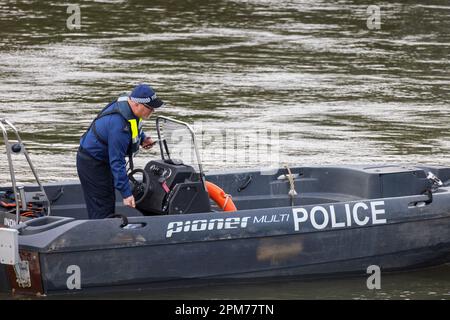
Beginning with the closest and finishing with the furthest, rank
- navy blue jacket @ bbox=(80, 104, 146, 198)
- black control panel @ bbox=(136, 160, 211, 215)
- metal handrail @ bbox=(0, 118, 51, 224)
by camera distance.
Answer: metal handrail @ bbox=(0, 118, 51, 224), navy blue jacket @ bbox=(80, 104, 146, 198), black control panel @ bbox=(136, 160, 211, 215)

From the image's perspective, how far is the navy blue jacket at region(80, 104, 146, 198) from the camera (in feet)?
33.3

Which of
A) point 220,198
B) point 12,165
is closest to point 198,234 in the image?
point 220,198

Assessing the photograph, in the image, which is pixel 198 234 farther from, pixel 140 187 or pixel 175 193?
pixel 140 187

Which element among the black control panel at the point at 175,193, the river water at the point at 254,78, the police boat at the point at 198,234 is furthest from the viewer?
the river water at the point at 254,78

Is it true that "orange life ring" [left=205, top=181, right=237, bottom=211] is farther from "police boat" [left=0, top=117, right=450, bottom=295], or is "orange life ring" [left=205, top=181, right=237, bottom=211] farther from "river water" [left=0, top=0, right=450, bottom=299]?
"river water" [left=0, top=0, right=450, bottom=299]

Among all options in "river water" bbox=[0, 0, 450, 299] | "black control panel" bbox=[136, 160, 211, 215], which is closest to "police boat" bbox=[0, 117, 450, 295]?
"black control panel" bbox=[136, 160, 211, 215]

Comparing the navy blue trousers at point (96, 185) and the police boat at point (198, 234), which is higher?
the navy blue trousers at point (96, 185)

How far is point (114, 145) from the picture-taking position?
10.2 metres

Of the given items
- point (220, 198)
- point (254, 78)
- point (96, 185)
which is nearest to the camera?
point (96, 185)

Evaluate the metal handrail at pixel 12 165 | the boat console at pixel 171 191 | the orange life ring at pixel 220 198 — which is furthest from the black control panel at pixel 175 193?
the metal handrail at pixel 12 165

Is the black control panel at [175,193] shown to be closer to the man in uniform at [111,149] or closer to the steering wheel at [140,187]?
the steering wheel at [140,187]

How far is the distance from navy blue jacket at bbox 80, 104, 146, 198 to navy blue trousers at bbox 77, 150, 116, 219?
7cm

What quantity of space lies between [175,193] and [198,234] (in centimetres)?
52

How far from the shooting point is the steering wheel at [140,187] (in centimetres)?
1066
